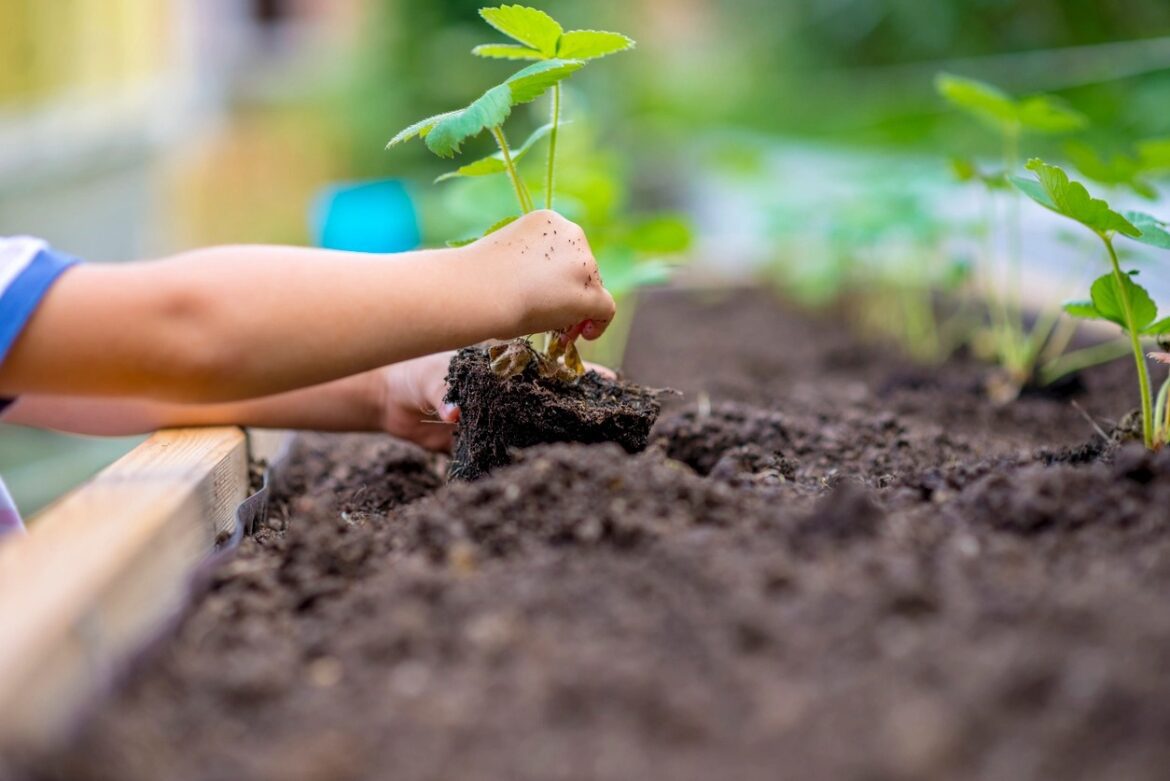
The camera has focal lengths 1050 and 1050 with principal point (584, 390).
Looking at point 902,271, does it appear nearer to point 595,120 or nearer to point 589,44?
point 595,120

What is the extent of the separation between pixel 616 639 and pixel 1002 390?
1.57m

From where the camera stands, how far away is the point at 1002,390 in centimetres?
203

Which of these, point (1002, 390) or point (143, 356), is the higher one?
point (143, 356)

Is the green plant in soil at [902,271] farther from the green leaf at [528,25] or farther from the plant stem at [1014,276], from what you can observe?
the green leaf at [528,25]

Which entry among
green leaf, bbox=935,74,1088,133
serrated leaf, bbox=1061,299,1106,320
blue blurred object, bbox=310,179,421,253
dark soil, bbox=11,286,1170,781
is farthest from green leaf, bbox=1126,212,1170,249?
blue blurred object, bbox=310,179,421,253

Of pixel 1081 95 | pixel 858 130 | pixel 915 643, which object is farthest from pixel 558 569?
pixel 858 130

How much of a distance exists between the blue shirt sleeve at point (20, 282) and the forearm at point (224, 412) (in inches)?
16.8

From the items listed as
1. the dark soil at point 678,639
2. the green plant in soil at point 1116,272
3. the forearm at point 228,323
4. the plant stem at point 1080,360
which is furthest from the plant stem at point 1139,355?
the plant stem at point 1080,360

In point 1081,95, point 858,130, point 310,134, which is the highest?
point 1081,95

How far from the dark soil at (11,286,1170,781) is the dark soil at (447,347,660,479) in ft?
0.38

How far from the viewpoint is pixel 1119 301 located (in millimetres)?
1198

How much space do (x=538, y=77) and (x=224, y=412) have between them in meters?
0.61

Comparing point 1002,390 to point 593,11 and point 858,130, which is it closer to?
point 858,130

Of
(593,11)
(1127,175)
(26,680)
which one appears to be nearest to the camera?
(26,680)
